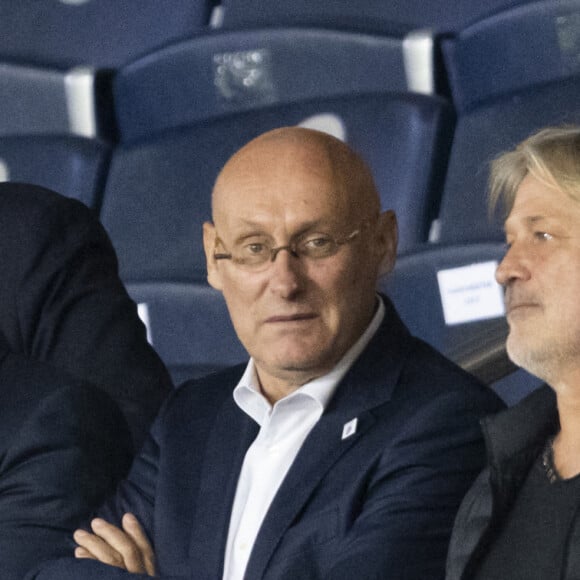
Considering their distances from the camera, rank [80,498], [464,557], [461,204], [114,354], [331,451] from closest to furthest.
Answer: [464,557], [331,451], [80,498], [114,354], [461,204]

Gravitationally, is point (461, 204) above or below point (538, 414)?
below

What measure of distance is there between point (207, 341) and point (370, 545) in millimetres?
1035

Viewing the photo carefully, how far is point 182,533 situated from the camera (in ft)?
3.27

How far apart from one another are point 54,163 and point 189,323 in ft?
1.42

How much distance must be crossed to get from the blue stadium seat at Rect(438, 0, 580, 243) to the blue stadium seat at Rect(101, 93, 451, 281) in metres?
0.05

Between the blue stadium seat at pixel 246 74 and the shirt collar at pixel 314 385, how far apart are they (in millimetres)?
996

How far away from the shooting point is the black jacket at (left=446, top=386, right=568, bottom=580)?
0.82 m

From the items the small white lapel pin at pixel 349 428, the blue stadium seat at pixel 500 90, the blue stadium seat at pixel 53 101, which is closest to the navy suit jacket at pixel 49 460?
the small white lapel pin at pixel 349 428

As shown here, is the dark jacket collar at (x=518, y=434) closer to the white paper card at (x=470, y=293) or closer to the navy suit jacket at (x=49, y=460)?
the navy suit jacket at (x=49, y=460)

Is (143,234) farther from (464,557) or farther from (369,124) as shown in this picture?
(464,557)

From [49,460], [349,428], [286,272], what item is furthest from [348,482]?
[49,460]

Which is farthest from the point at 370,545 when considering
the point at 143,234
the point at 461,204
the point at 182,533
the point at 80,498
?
the point at 143,234

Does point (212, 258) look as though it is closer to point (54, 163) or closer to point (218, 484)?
point (218, 484)

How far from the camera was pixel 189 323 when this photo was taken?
1.89m
